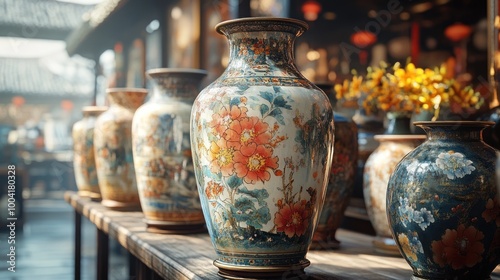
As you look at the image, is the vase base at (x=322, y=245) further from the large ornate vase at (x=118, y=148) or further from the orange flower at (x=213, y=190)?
the large ornate vase at (x=118, y=148)

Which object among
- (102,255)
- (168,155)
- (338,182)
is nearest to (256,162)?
(338,182)

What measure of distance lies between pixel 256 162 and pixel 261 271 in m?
0.26

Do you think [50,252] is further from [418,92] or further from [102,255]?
[418,92]

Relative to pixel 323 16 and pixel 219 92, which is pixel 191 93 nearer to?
pixel 219 92

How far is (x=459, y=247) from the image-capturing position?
4.47 feet

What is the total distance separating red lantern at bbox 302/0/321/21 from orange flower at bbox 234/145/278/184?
3655 millimetres

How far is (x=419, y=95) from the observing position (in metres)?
2.27

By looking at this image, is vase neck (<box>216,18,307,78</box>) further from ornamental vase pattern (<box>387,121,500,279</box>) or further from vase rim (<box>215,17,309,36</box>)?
ornamental vase pattern (<box>387,121,500,279</box>)

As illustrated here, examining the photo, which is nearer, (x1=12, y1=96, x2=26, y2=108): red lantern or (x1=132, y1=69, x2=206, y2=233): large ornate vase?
(x1=132, y1=69, x2=206, y2=233): large ornate vase

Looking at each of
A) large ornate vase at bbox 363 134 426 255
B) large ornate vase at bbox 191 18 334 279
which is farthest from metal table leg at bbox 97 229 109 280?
large ornate vase at bbox 191 18 334 279

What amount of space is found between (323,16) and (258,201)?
4966 millimetres

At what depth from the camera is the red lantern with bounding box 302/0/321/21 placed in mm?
5100

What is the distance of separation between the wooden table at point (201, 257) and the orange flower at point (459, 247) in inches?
10.1

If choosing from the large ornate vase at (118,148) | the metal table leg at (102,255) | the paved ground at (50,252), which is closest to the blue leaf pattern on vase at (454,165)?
the large ornate vase at (118,148)
